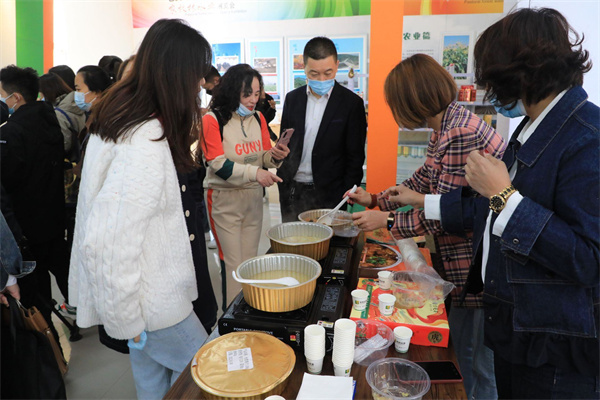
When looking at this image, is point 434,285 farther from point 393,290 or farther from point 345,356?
point 345,356

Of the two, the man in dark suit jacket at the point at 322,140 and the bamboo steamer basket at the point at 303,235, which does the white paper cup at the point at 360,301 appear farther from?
the man in dark suit jacket at the point at 322,140

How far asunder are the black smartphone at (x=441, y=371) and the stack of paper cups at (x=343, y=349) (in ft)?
0.72

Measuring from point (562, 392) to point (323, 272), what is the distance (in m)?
0.83

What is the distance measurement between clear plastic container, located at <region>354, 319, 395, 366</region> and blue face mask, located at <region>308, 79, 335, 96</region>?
2052mm

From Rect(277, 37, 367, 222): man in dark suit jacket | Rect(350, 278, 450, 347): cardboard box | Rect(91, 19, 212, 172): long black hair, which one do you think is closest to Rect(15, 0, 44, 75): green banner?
Rect(277, 37, 367, 222): man in dark suit jacket

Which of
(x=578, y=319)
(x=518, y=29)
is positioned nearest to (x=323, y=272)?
(x=578, y=319)

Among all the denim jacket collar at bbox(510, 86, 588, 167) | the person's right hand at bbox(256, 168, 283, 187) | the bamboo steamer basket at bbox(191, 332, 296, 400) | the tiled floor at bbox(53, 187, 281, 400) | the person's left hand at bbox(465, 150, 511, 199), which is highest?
the denim jacket collar at bbox(510, 86, 588, 167)

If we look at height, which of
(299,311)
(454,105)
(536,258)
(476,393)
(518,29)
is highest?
(518,29)

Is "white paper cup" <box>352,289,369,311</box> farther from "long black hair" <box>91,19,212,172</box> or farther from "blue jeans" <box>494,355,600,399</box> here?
"long black hair" <box>91,19,212,172</box>

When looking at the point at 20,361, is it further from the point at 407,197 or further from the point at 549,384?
the point at 549,384

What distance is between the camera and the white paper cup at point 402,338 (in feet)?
4.09

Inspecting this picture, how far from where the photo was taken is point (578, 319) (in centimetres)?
111

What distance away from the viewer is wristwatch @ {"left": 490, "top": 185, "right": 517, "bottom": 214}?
3.67ft

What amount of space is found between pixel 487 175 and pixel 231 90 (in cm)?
199
